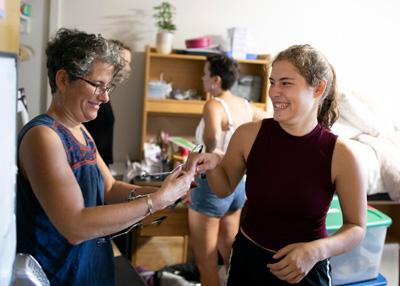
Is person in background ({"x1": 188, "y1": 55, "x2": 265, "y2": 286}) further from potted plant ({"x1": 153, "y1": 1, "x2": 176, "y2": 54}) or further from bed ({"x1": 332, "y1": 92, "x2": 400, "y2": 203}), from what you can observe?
bed ({"x1": 332, "y1": 92, "x2": 400, "y2": 203})

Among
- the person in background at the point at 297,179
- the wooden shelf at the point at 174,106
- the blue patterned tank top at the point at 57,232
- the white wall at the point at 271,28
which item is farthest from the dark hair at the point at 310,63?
the white wall at the point at 271,28

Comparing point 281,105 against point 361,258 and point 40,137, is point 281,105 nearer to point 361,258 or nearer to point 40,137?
point 40,137

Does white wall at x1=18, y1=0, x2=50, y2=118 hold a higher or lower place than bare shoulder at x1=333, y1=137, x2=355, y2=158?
higher

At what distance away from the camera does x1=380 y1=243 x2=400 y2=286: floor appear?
3.10 metres

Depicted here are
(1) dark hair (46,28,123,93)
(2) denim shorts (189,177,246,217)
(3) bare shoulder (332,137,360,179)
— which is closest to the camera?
(1) dark hair (46,28,123,93)

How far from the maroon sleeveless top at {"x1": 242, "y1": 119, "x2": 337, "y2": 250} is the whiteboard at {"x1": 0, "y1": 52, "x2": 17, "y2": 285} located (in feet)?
2.61

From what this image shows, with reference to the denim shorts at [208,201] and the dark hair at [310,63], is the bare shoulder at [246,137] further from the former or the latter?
the denim shorts at [208,201]

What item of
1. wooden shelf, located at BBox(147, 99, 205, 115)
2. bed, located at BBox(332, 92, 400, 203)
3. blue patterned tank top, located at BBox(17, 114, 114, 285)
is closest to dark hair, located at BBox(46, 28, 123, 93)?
blue patterned tank top, located at BBox(17, 114, 114, 285)

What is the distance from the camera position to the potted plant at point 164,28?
10.2ft

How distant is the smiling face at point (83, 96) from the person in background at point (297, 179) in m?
0.39

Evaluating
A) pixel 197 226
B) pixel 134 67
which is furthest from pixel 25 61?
pixel 197 226

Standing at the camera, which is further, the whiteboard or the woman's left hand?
the woman's left hand

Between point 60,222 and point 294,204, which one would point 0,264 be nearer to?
point 60,222

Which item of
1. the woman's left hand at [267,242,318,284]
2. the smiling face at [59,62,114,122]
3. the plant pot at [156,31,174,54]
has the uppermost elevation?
the plant pot at [156,31,174,54]
